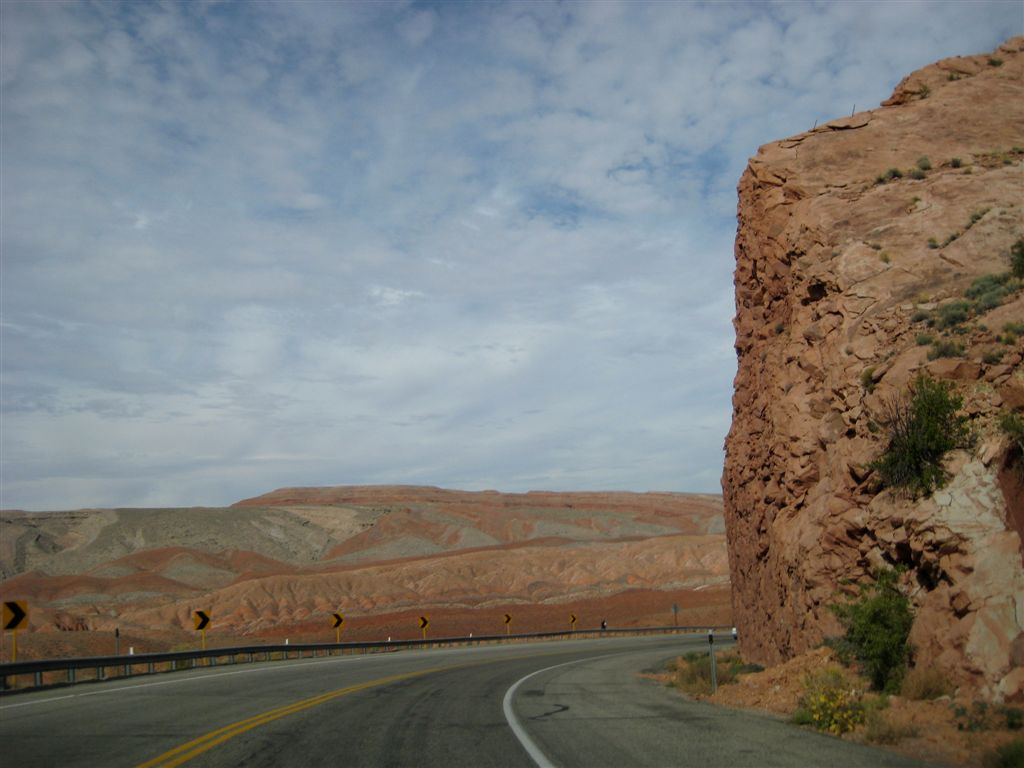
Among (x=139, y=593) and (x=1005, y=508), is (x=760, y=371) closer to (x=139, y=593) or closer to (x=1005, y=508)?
(x=1005, y=508)

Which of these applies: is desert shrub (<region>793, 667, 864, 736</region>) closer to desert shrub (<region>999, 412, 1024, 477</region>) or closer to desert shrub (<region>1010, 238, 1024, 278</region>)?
desert shrub (<region>999, 412, 1024, 477</region>)

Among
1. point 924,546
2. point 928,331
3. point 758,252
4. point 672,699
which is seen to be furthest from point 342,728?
point 758,252

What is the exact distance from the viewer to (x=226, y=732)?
12.4 meters

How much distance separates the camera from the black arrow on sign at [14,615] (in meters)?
23.8

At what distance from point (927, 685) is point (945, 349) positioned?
6491 millimetres

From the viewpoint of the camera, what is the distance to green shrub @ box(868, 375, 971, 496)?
1408 centimetres

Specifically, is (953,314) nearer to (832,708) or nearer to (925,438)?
(925,438)

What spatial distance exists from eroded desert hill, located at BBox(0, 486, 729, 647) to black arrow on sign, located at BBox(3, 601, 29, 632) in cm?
2554

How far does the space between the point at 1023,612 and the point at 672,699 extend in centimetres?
751

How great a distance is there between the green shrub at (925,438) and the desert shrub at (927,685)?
10.1 feet

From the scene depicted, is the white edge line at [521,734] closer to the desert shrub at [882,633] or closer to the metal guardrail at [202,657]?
the desert shrub at [882,633]

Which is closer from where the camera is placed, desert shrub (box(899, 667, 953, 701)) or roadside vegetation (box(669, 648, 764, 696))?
desert shrub (box(899, 667, 953, 701))

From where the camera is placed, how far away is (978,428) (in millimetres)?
14047

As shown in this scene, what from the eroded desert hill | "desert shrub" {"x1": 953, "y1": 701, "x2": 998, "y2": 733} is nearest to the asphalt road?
"desert shrub" {"x1": 953, "y1": 701, "x2": 998, "y2": 733}
